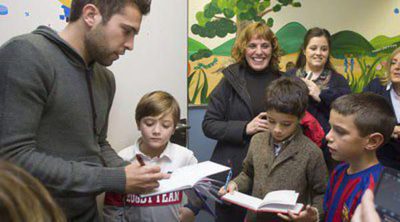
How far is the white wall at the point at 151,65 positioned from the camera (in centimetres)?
189

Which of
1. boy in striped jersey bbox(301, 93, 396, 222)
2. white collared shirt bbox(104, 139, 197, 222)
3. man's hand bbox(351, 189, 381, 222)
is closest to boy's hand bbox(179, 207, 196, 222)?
white collared shirt bbox(104, 139, 197, 222)

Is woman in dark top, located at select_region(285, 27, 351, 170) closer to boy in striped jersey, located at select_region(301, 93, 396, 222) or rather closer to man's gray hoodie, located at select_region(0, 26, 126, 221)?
boy in striped jersey, located at select_region(301, 93, 396, 222)

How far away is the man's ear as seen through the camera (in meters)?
1.28

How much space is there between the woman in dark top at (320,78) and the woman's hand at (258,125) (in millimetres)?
364

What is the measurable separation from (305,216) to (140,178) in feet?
2.42

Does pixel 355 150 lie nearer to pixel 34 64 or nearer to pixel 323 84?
pixel 323 84

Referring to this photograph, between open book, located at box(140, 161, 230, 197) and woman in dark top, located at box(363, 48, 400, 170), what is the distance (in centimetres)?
131

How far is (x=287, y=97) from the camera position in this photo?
1796mm

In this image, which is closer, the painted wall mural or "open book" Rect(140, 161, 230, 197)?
"open book" Rect(140, 161, 230, 197)

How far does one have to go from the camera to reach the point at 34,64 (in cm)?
110

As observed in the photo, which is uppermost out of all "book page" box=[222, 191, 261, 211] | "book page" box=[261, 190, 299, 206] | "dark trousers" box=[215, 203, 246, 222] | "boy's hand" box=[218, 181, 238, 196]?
"book page" box=[261, 190, 299, 206]

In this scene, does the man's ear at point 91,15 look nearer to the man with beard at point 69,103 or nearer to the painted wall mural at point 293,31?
the man with beard at point 69,103

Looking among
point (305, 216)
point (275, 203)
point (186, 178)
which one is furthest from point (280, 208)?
point (186, 178)

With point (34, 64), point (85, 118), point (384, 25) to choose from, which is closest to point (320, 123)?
point (85, 118)
